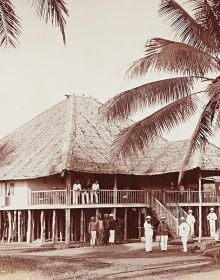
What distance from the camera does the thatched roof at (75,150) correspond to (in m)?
28.8

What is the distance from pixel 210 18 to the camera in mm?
12734

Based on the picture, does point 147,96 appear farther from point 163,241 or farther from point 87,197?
point 87,197

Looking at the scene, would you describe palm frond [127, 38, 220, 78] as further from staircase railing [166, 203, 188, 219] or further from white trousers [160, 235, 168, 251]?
staircase railing [166, 203, 188, 219]

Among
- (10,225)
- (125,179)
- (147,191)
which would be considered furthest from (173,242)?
(10,225)

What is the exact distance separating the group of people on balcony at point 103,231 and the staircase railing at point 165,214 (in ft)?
8.55

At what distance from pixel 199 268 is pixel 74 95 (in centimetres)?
2267

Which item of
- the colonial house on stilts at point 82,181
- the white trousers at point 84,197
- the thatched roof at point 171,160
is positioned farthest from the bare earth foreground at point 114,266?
the thatched roof at point 171,160

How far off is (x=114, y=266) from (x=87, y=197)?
11.4 m

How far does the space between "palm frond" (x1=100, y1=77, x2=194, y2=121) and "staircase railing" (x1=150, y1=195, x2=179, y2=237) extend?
46.8 ft

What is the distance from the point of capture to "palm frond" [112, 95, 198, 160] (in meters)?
13.0

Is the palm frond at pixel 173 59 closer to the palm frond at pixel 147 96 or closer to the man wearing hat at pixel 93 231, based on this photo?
the palm frond at pixel 147 96

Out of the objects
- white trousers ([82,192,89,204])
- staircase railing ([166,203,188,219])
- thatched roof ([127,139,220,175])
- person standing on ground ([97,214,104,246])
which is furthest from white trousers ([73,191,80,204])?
staircase railing ([166,203,188,219])

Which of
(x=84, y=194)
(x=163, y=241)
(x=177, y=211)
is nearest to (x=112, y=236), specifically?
→ (x=84, y=194)

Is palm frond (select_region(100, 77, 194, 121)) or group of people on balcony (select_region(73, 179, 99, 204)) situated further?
group of people on balcony (select_region(73, 179, 99, 204))
